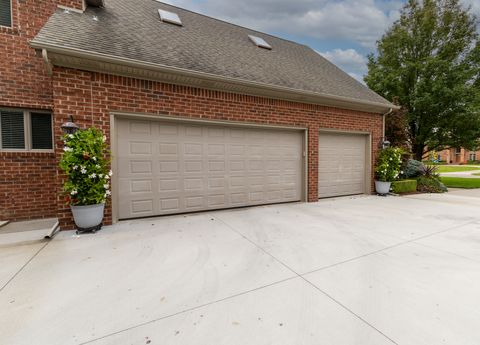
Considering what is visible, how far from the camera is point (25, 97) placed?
4883mm

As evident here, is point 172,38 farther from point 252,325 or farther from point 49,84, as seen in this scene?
point 252,325

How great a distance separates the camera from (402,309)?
2033 mm

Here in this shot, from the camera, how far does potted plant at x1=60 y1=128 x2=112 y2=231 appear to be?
388 centimetres

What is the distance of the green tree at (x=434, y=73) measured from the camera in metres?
11.2

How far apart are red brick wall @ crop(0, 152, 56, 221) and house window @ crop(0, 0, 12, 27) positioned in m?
2.82

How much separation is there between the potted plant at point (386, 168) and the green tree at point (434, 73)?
14.8 feet

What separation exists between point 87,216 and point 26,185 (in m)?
2.24

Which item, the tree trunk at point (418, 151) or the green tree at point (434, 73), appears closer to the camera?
the green tree at point (434, 73)

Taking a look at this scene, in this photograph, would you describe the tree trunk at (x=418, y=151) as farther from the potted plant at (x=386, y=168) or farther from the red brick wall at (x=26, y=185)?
the red brick wall at (x=26, y=185)

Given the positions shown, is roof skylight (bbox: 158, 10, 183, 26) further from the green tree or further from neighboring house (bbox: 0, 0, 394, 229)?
the green tree

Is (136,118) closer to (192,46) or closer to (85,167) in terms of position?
(85,167)

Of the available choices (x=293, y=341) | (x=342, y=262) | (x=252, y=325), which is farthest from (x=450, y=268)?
(x=252, y=325)

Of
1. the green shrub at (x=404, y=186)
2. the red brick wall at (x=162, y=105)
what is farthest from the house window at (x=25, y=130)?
the green shrub at (x=404, y=186)

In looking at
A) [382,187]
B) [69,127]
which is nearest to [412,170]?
[382,187]
